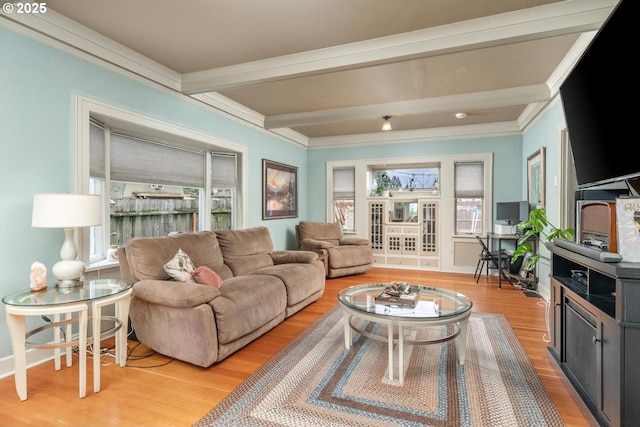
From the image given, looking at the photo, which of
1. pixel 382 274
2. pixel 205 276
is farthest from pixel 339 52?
pixel 382 274

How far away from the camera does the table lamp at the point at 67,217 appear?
2.16m

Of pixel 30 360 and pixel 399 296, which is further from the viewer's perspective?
pixel 399 296

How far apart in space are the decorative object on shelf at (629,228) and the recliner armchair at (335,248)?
396 centimetres

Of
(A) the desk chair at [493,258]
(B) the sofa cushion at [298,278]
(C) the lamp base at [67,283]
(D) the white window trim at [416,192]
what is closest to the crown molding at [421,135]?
(D) the white window trim at [416,192]

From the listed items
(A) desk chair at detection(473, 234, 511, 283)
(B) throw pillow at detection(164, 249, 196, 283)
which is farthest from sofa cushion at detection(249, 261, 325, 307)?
(A) desk chair at detection(473, 234, 511, 283)

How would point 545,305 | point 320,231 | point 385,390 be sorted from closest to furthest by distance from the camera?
point 385,390, point 545,305, point 320,231

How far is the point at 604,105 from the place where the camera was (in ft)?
6.14

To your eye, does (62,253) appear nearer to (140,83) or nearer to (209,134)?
(140,83)

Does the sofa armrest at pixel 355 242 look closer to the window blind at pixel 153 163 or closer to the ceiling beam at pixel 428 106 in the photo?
the ceiling beam at pixel 428 106

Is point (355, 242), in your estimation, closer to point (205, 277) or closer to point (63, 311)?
point (205, 277)

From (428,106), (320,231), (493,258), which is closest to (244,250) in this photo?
(320,231)

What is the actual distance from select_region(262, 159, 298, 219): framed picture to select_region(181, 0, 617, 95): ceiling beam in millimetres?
2078

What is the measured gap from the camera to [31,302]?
6.63 ft

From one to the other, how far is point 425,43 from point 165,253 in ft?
9.31
